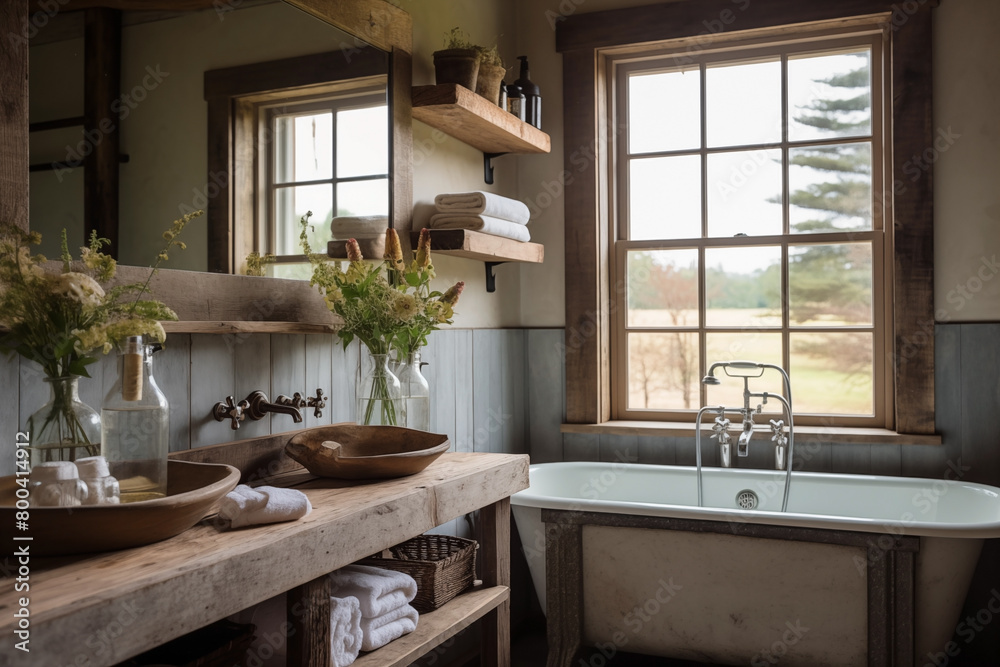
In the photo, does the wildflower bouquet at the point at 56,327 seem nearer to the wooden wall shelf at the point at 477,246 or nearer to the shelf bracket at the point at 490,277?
the wooden wall shelf at the point at 477,246

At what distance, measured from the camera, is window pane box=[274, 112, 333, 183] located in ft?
6.69

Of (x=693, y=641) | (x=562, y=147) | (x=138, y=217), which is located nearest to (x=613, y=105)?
(x=562, y=147)

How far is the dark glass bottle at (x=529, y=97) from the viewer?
329 centimetres

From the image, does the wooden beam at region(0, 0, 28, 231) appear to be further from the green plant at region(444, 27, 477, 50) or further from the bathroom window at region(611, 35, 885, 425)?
A: the bathroom window at region(611, 35, 885, 425)

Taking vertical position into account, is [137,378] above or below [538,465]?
above

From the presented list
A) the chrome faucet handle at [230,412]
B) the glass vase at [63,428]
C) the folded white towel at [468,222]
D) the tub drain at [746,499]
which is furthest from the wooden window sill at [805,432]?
the glass vase at [63,428]

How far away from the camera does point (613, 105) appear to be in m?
3.68

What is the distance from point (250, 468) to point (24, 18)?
1.01 metres

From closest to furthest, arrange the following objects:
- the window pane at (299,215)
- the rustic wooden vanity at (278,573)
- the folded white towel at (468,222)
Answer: the rustic wooden vanity at (278,573)
the window pane at (299,215)
the folded white towel at (468,222)

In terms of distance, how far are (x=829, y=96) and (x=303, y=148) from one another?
233 centimetres

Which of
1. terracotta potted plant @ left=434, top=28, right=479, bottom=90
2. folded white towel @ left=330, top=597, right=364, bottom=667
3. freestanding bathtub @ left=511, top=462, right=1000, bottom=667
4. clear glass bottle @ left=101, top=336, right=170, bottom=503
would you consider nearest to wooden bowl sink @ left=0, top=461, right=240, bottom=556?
clear glass bottle @ left=101, top=336, right=170, bottom=503

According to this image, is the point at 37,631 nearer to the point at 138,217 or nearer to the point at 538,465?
the point at 138,217

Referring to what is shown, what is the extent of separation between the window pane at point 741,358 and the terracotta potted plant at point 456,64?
1555 mm

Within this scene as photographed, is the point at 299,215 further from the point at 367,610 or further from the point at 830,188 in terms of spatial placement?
the point at 830,188
